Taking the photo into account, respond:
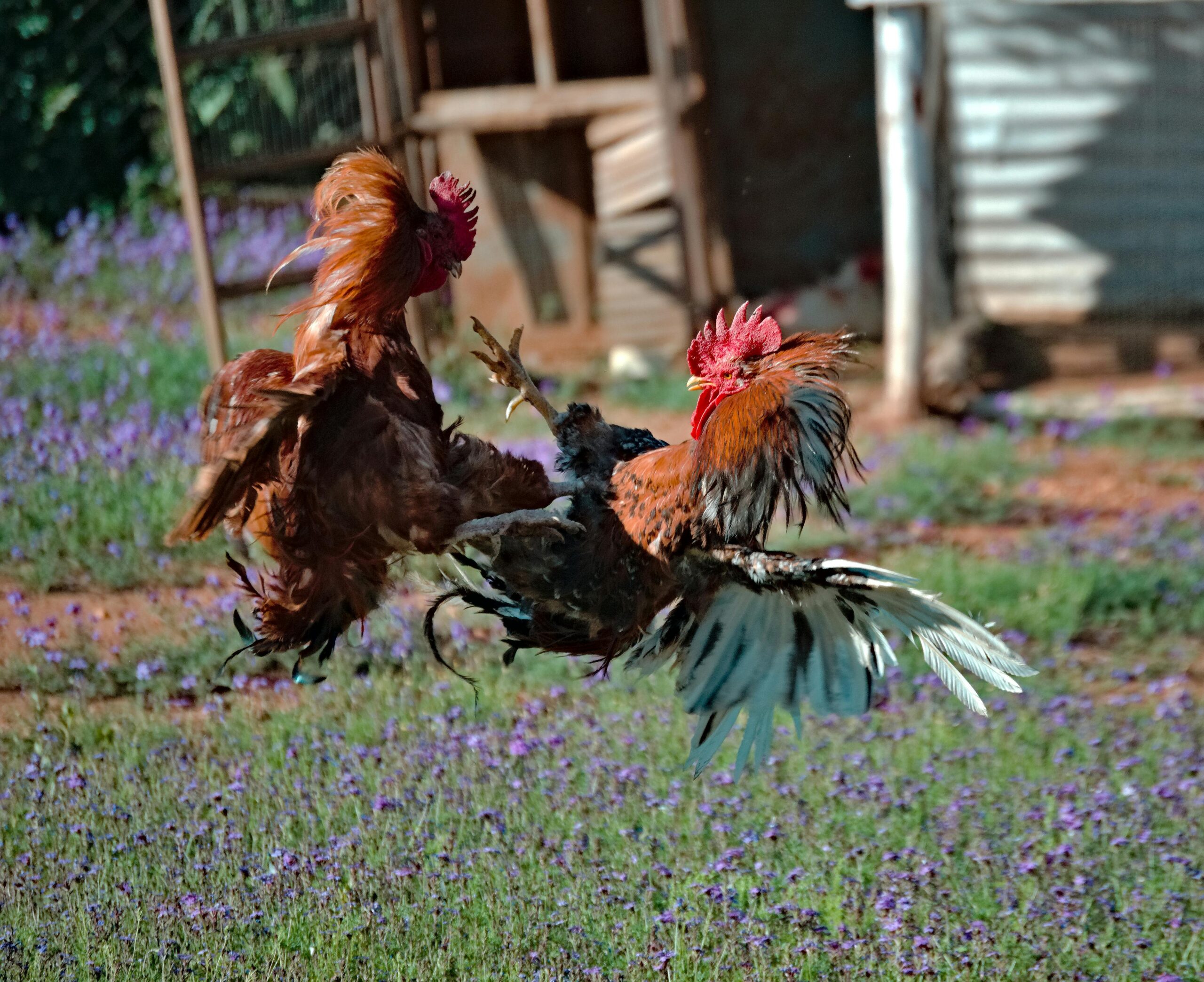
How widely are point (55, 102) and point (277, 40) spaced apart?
3.26 m

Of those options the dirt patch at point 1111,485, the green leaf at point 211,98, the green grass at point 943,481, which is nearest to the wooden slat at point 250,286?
the green leaf at point 211,98

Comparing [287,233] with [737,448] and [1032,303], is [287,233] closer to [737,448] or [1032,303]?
[1032,303]

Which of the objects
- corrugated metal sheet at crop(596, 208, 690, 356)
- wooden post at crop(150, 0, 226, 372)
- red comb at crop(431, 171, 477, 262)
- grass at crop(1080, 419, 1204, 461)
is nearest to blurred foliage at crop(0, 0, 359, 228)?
wooden post at crop(150, 0, 226, 372)

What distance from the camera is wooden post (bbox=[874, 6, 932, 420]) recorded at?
8617 millimetres

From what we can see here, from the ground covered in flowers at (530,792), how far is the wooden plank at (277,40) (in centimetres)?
239

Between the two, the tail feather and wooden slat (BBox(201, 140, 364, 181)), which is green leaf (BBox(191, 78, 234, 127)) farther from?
the tail feather

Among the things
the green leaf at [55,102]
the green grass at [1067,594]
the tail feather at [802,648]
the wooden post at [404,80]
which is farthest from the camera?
the green leaf at [55,102]

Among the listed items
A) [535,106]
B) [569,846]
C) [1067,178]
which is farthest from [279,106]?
[569,846]

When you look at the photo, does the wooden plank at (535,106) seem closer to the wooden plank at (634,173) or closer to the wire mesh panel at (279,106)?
the wooden plank at (634,173)

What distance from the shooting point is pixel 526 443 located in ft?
25.3

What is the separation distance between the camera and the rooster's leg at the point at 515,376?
4277 millimetres

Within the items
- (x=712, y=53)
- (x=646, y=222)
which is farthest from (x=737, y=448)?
(x=712, y=53)

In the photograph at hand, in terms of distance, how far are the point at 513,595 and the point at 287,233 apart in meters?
7.57

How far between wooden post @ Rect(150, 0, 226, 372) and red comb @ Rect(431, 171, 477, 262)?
423cm
